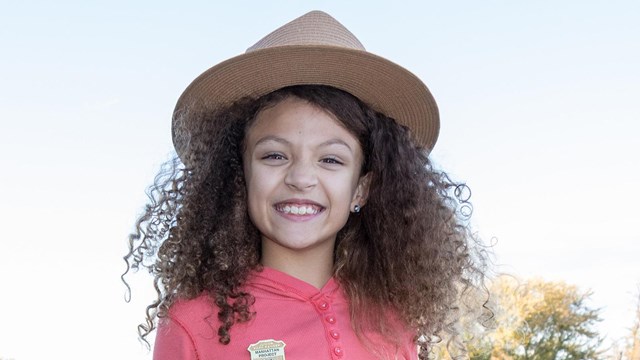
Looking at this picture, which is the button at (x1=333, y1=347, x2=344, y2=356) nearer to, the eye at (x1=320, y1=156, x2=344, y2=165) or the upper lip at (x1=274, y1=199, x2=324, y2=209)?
the upper lip at (x1=274, y1=199, x2=324, y2=209)

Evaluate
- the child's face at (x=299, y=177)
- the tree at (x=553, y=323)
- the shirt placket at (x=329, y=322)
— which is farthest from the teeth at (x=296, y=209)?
the tree at (x=553, y=323)

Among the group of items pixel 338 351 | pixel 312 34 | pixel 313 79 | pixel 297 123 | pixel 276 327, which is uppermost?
pixel 312 34

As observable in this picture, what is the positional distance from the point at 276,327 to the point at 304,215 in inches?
16.3

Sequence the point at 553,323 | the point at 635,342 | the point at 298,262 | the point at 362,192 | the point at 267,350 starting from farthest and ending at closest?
the point at 553,323 → the point at 635,342 → the point at 362,192 → the point at 298,262 → the point at 267,350

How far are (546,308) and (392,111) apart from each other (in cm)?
2242

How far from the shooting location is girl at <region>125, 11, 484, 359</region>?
10.5 ft

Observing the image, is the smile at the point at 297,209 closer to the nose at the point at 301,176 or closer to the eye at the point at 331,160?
the nose at the point at 301,176

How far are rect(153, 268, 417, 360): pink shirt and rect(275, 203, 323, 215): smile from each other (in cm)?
24

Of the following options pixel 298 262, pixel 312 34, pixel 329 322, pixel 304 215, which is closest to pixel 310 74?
pixel 312 34

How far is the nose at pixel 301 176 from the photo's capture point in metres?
3.18

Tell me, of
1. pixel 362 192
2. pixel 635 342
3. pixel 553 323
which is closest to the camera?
pixel 362 192

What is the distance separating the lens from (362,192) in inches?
138

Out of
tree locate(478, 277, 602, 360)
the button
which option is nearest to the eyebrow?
the button

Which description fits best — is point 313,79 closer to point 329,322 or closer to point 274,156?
point 274,156
